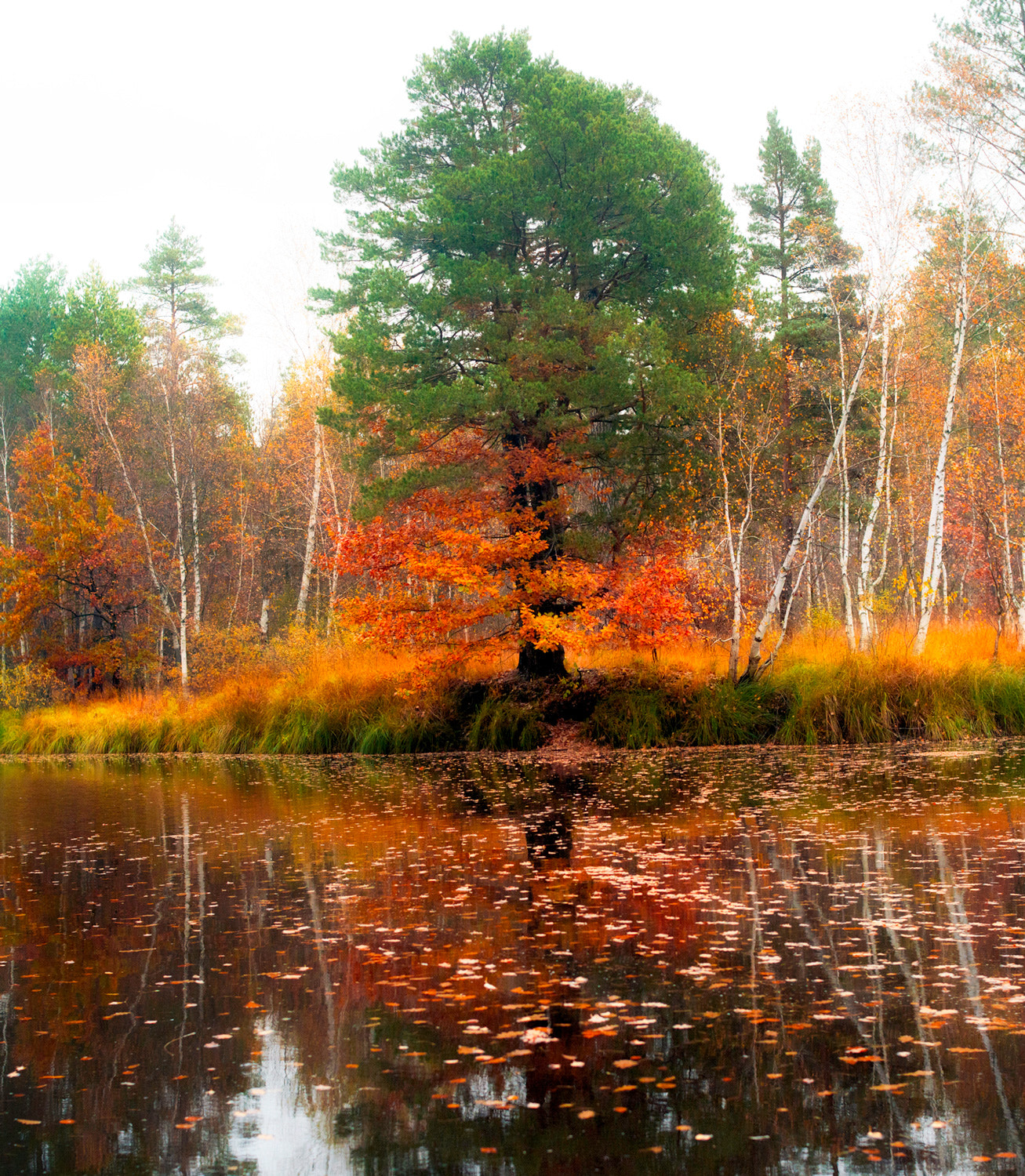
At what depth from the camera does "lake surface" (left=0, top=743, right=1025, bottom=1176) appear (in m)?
3.42

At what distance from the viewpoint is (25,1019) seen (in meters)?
4.97

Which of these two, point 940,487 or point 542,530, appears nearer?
point 940,487

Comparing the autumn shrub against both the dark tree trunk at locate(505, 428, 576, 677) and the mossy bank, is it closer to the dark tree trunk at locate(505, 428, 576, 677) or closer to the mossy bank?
the mossy bank

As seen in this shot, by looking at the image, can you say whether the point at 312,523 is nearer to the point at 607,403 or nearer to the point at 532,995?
the point at 607,403

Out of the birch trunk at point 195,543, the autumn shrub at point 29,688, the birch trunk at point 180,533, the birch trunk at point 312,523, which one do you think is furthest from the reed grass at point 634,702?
the birch trunk at point 195,543

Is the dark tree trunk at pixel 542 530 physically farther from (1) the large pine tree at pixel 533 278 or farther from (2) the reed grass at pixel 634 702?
(2) the reed grass at pixel 634 702

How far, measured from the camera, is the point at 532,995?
489 cm

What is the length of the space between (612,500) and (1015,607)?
27.8 ft

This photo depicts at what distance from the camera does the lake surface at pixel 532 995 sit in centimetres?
342

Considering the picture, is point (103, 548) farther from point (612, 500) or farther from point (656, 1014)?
point (656, 1014)

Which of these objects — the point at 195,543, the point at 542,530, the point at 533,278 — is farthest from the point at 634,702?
the point at 195,543

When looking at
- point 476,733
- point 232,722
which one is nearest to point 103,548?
point 232,722

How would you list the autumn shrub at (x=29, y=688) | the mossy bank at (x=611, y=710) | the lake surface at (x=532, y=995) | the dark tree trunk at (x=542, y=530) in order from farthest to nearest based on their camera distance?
1. the autumn shrub at (x=29, y=688)
2. the dark tree trunk at (x=542, y=530)
3. the mossy bank at (x=611, y=710)
4. the lake surface at (x=532, y=995)

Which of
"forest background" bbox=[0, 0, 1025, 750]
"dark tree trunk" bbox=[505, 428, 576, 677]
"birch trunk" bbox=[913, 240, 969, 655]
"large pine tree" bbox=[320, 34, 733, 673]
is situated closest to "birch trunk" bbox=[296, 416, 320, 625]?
"forest background" bbox=[0, 0, 1025, 750]
